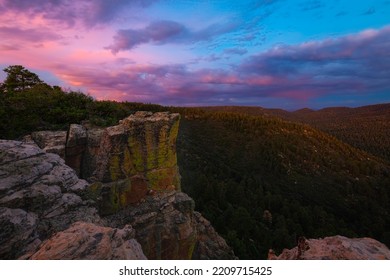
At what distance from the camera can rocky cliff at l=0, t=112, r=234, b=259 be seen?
5.09 m

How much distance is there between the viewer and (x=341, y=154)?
84062 millimetres

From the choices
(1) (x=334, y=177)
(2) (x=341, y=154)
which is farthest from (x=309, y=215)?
(2) (x=341, y=154)

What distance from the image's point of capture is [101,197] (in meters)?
10.6

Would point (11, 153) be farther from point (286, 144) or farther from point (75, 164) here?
point (286, 144)

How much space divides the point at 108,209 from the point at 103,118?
512cm

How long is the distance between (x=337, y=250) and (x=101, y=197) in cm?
864

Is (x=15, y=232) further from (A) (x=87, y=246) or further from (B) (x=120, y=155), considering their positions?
(B) (x=120, y=155)

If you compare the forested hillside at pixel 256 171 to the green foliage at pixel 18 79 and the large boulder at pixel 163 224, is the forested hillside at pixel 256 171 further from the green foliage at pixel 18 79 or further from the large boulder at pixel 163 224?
the large boulder at pixel 163 224

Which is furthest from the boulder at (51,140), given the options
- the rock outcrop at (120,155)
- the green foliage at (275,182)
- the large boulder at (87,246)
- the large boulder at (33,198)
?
the green foliage at (275,182)

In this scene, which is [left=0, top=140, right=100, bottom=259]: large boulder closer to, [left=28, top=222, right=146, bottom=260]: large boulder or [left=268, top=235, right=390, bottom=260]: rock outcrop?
[left=28, top=222, right=146, bottom=260]: large boulder

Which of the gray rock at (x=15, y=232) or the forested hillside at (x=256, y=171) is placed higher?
the gray rock at (x=15, y=232)

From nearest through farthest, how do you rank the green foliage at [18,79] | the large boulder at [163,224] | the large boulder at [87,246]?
1. the large boulder at [87,246]
2. the large boulder at [163,224]
3. the green foliage at [18,79]

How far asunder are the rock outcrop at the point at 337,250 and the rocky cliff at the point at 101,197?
2.83m

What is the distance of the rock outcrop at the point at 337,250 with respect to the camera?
4.12m
